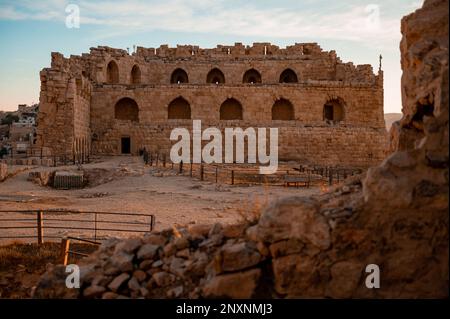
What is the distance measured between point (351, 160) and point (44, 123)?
19.3 meters

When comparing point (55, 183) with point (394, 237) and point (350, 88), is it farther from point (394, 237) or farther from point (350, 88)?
point (350, 88)

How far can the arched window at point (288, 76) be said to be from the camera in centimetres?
3572

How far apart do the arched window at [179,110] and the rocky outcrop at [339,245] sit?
27.1 metres

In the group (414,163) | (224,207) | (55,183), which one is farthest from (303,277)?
(55,183)

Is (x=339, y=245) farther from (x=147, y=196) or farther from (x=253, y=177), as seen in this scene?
(x=253, y=177)

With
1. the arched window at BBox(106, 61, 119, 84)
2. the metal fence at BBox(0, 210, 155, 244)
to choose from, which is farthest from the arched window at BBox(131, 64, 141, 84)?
the metal fence at BBox(0, 210, 155, 244)

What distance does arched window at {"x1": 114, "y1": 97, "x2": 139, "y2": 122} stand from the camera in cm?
3162

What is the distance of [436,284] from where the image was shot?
12.6 feet

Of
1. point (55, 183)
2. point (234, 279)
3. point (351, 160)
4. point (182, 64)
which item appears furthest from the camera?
point (182, 64)

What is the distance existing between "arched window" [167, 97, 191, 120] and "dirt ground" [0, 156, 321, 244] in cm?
1047

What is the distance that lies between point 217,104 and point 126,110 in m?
7.18

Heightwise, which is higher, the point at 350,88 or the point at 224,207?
the point at 350,88

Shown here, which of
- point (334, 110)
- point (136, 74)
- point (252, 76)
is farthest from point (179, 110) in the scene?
point (334, 110)

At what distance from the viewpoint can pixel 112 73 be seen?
3434cm
